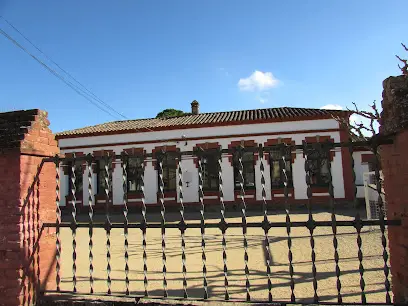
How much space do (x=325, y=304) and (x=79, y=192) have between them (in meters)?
18.6

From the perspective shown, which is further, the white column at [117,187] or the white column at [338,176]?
the white column at [117,187]

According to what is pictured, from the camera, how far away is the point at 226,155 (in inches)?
630

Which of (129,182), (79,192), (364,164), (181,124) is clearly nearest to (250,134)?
(181,124)

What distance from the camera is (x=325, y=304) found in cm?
227

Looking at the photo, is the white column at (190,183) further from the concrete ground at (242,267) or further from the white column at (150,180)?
the concrete ground at (242,267)

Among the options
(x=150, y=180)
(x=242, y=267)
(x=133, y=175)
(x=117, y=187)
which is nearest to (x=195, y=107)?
(x=150, y=180)

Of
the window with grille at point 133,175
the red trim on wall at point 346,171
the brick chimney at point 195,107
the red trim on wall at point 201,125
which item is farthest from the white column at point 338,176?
the window with grille at point 133,175

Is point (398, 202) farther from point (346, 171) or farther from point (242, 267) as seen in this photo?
point (346, 171)

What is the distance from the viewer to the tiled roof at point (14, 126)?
2746mm

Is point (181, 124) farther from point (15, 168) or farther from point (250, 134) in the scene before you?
point (15, 168)

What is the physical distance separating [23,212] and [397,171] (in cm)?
317

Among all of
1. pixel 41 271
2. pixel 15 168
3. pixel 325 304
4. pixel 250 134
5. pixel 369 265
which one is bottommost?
pixel 369 265

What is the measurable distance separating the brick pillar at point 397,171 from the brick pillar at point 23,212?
309cm

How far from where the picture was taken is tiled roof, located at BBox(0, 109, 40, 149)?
9.01 feet
